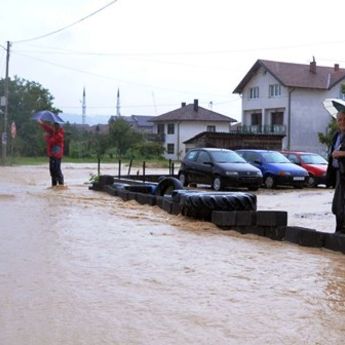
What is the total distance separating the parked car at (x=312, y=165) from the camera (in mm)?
23712

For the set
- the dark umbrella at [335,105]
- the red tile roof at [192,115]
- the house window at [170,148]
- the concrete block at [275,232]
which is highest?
the red tile roof at [192,115]

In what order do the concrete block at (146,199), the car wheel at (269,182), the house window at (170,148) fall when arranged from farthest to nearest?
1. the house window at (170,148)
2. the car wheel at (269,182)
3. the concrete block at (146,199)

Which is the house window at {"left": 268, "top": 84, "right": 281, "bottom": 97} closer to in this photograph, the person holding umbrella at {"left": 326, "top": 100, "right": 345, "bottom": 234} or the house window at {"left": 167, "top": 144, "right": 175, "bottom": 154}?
the house window at {"left": 167, "top": 144, "right": 175, "bottom": 154}

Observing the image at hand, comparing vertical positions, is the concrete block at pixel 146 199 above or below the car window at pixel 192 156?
below

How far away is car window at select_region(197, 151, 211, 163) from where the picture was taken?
70.3 ft

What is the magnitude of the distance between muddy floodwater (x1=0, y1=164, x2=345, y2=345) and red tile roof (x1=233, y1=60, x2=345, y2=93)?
51746mm

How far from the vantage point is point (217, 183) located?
2067 cm

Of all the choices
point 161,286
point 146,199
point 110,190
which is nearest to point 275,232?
Answer: point 161,286

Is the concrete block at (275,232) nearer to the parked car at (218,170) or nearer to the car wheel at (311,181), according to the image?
the parked car at (218,170)

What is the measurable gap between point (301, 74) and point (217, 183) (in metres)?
45.1

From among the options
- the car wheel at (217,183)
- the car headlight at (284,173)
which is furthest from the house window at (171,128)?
the car wheel at (217,183)

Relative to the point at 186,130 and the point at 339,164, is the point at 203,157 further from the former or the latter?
the point at 186,130

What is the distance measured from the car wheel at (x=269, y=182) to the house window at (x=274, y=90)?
137 feet

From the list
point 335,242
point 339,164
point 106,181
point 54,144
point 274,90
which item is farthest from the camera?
point 274,90
